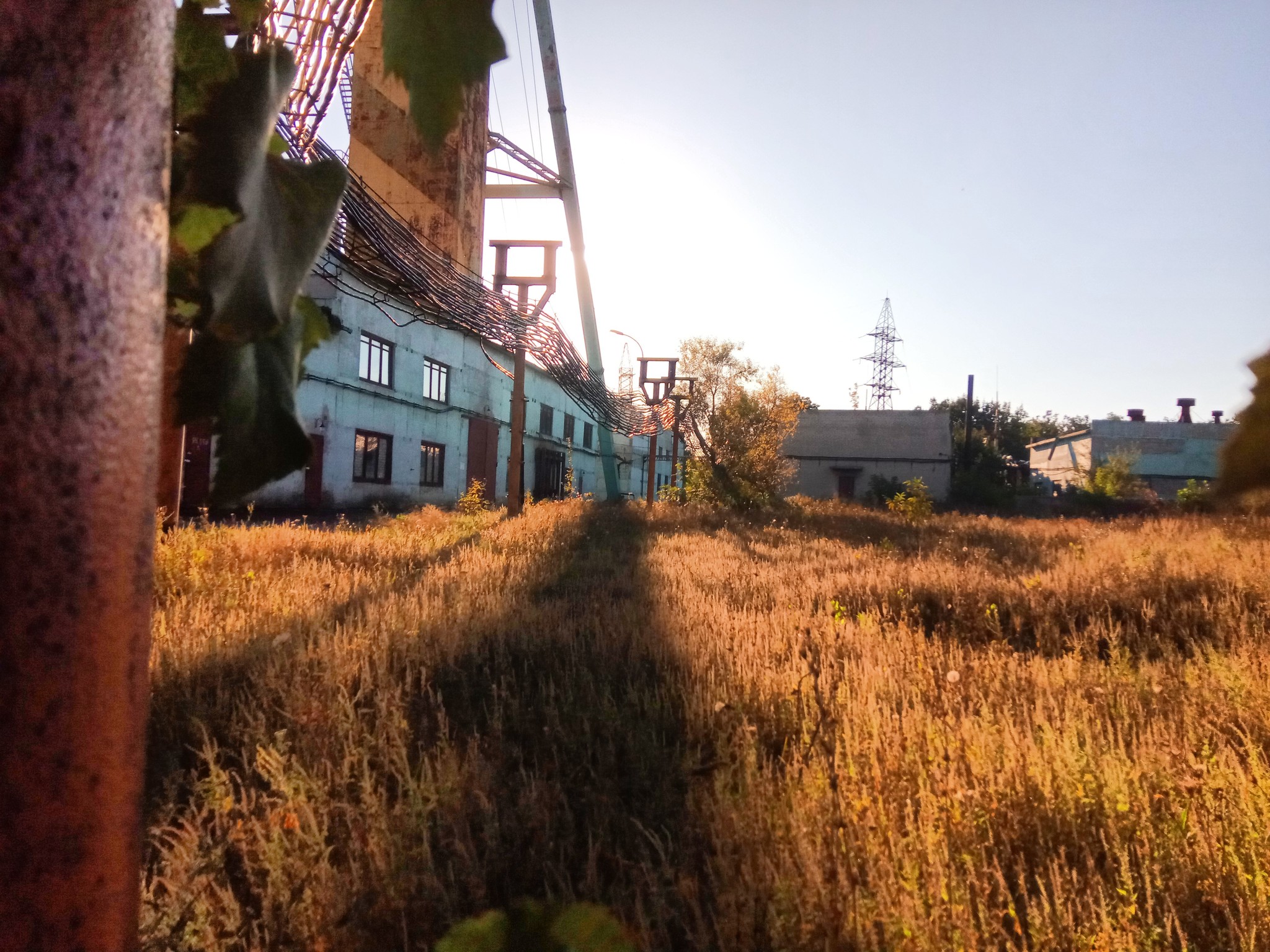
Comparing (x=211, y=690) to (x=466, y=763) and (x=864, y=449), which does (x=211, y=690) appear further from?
(x=864, y=449)

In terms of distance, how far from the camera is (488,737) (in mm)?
2932

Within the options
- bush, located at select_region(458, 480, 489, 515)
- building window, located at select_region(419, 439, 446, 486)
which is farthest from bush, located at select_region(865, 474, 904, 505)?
bush, located at select_region(458, 480, 489, 515)

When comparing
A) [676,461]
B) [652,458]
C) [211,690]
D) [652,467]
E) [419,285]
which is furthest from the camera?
[676,461]

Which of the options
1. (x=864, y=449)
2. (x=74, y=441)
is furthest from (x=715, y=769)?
(x=864, y=449)

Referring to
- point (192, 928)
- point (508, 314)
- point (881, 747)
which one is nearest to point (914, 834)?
point (881, 747)

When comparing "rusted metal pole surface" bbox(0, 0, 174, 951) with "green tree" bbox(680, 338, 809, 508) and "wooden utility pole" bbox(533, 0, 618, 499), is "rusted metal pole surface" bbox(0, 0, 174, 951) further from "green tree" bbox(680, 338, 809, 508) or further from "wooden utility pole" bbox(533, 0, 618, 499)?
"green tree" bbox(680, 338, 809, 508)

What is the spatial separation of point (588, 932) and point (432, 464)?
24091mm

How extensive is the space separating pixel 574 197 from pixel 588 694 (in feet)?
41.2

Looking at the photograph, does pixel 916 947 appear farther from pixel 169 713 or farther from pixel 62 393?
pixel 169 713

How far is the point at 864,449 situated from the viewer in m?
40.1

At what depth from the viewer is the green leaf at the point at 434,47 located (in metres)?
0.43

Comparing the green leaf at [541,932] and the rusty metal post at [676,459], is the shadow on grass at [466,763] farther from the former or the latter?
the rusty metal post at [676,459]

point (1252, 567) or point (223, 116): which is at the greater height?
point (223, 116)

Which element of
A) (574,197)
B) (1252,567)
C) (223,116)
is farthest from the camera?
(574,197)
